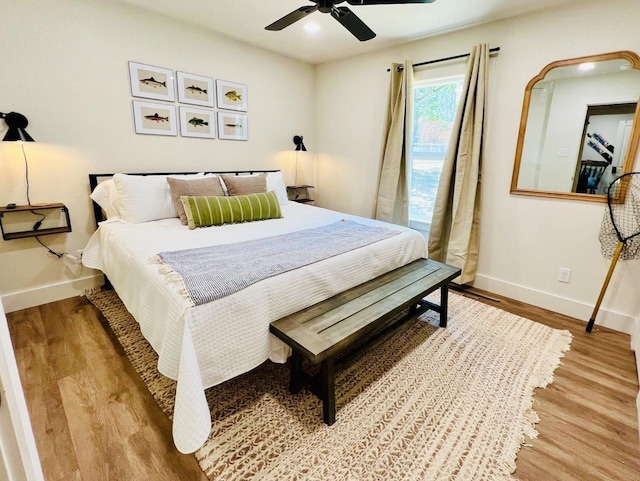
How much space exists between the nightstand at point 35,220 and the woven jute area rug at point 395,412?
1.03 metres

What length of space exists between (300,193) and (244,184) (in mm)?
1384

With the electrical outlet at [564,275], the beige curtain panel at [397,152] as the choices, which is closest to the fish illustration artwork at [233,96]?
the beige curtain panel at [397,152]

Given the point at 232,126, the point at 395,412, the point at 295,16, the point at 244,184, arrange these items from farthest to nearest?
1. the point at 232,126
2. the point at 244,184
3. the point at 295,16
4. the point at 395,412

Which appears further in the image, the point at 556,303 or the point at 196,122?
the point at 196,122

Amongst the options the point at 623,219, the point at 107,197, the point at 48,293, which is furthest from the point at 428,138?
the point at 48,293

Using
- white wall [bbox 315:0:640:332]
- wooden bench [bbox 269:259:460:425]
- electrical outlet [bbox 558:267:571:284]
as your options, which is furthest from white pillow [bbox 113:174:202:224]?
electrical outlet [bbox 558:267:571:284]

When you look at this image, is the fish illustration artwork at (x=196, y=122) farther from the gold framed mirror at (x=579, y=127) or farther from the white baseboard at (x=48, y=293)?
the gold framed mirror at (x=579, y=127)

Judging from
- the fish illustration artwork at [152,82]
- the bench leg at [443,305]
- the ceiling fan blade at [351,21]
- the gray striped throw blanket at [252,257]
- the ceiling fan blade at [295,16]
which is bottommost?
the bench leg at [443,305]

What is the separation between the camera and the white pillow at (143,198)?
2441 millimetres

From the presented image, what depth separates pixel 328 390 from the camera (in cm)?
146

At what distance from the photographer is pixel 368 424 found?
1496mm

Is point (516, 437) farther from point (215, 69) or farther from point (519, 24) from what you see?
point (215, 69)

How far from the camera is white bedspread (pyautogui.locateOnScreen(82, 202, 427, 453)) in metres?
1.24

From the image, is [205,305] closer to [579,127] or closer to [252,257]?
[252,257]
